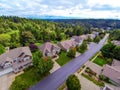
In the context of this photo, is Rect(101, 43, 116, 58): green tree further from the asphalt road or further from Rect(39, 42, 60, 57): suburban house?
Rect(39, 42, 60, 57): suburban house

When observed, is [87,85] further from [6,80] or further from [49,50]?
[6,80]

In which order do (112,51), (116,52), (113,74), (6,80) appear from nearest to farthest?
(6,80), (113,74), (116,52), (112,51)

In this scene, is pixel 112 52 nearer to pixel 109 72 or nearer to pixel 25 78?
pixel 109 72

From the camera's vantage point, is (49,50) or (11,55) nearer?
(11,55)

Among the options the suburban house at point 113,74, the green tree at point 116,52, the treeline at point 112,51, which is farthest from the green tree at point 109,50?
the suburban house at point 113,74

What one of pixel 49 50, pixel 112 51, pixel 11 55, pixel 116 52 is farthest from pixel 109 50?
pixel 11 55

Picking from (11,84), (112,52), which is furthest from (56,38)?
(11,84)

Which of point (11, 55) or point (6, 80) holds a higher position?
point (11, 55)

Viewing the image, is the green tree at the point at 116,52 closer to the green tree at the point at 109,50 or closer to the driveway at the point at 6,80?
the green tree at the point at 109,50
